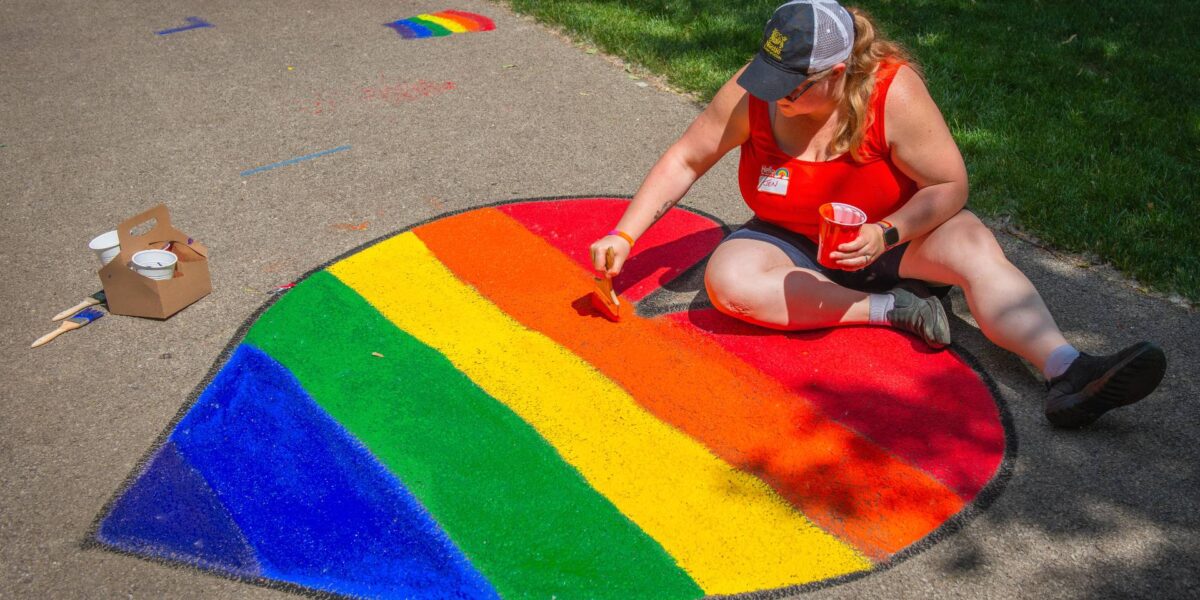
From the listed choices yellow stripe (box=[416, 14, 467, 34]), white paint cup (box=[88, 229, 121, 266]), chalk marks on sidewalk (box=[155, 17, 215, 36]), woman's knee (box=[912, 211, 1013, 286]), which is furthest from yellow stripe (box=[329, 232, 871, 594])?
chalk marks on sidewalk (box=[155, 17, 215, 36])

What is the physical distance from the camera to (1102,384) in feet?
9.63

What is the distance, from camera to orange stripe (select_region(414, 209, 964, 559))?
287 cm

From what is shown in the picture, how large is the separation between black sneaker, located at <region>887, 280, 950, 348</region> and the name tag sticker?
0.58 m

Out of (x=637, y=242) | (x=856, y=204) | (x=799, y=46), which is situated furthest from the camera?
(x=637, y=242)

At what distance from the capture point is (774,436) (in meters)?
3.18

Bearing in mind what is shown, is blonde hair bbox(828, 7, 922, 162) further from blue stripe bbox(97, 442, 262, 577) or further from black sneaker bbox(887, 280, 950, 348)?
blue stripe bbox(97, 442, 262, 577)

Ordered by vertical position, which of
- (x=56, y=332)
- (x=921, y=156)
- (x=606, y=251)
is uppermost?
(x=921, y=156)

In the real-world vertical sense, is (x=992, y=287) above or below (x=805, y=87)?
below

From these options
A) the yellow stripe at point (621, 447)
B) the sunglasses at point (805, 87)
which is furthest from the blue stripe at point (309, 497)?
the sunglasses at point (805, 87)

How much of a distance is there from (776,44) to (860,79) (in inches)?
12.4

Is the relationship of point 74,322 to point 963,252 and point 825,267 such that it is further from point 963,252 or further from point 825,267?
point 963,252

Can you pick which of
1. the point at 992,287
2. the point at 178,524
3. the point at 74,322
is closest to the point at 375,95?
the point at 74,322

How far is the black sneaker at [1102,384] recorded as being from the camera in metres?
2.85

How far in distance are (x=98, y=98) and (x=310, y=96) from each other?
1355 millimetres
